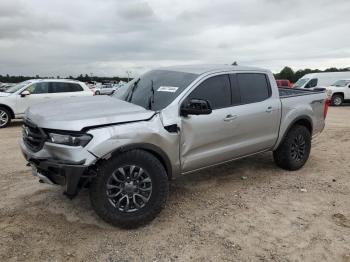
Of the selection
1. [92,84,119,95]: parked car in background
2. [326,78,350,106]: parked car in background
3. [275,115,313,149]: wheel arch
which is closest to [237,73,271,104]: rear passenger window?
[275,115,313,149]: wheel arch

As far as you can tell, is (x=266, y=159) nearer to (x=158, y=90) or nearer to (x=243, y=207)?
(x=243, y=207)

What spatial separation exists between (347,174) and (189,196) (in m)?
2.83

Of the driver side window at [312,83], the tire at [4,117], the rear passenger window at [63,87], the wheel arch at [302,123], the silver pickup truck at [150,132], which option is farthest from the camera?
the driver side window at [312,83]

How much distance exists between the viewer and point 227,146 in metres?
5.05

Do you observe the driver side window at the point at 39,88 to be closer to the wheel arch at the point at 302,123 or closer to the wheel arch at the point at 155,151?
the wheel arch at the point at 302,123

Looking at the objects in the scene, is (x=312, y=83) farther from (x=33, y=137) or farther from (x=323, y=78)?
(x=33, y=137)

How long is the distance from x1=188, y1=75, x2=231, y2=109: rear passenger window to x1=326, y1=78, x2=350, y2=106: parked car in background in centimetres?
1910

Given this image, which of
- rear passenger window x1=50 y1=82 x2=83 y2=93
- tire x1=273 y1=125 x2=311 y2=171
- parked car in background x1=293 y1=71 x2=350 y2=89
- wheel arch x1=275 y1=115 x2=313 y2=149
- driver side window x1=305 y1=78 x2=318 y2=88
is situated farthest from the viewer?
parked car in background x1=293 y1=71 x2=350 y2=89

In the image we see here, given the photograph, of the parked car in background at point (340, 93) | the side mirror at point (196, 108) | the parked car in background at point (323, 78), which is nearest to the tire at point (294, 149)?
the side mirror at point (196, 108)

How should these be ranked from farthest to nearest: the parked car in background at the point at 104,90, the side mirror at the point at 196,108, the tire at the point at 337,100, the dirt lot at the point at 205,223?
1. the tire at the point at 337,100
2. the parked car in background at the point at 104,90
3. the side mirror at the point at 196,108
4. the dirt lot at the point at 205,223

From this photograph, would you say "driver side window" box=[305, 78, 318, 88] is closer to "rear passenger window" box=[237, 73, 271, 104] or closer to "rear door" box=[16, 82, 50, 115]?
"rear door" box=[16, 82, 50, 115]

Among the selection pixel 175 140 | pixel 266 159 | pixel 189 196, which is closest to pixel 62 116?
pixel 175 140

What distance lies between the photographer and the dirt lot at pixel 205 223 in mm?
3660

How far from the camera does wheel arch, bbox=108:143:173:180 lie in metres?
3.91
